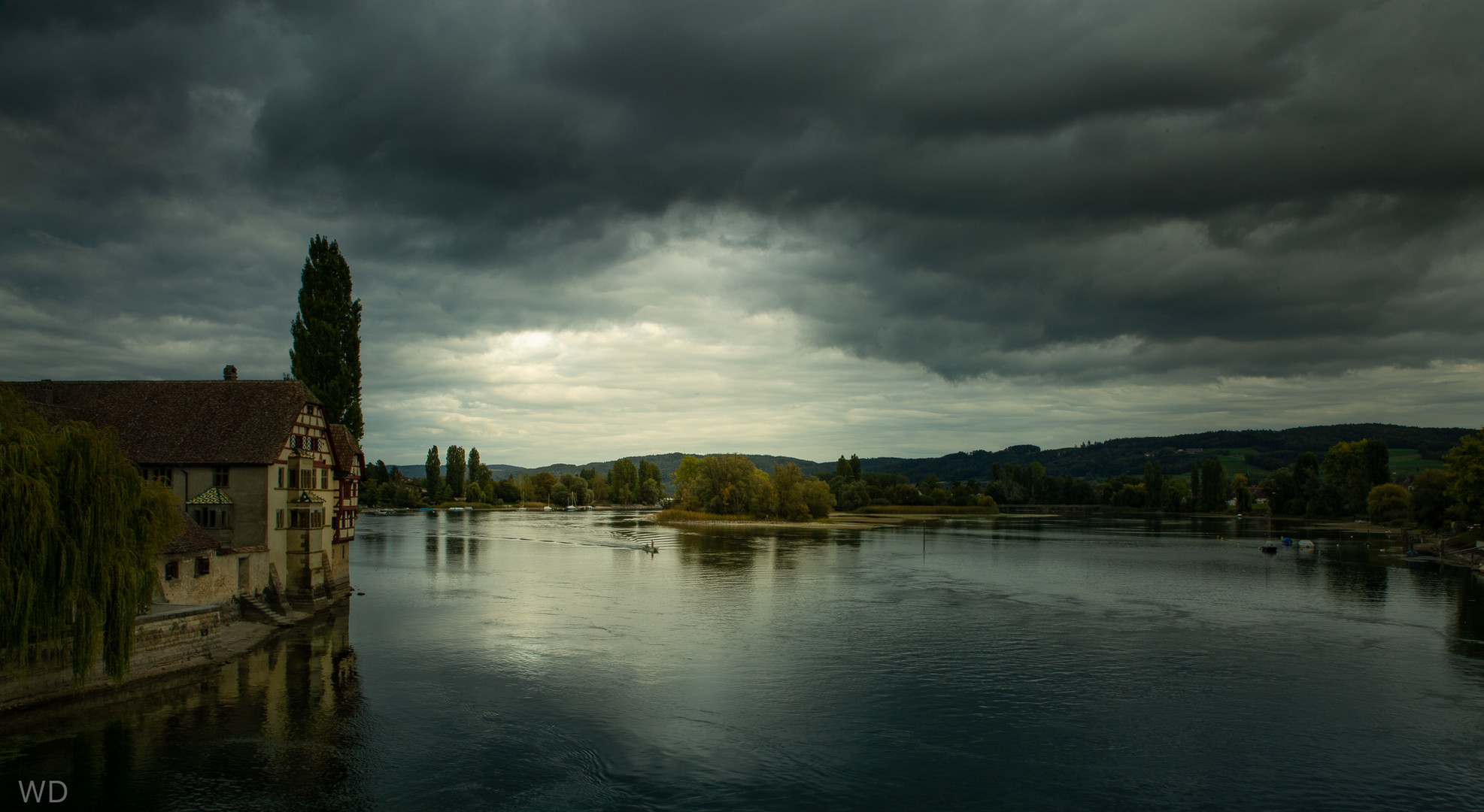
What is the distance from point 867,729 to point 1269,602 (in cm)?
3973

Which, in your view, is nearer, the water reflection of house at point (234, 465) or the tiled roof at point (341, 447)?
the water reflection of house at point (234, 465)

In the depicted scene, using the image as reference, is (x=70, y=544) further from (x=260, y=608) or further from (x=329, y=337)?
(x=329, y=337)

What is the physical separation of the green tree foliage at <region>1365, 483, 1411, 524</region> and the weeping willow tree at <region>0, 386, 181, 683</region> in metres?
145

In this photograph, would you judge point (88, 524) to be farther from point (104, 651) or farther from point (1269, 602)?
point (1269, 602)

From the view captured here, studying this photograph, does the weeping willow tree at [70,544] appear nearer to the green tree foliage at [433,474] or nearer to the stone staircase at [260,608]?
the stone staircase at [260,608]

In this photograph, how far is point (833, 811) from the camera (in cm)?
1862

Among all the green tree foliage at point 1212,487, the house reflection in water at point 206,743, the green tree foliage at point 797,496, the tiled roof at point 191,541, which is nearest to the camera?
the house reflection in water at point 206,743

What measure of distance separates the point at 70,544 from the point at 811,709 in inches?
880

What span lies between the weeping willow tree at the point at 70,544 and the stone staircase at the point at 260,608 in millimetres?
11752

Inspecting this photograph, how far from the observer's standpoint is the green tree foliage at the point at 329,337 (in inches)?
2026

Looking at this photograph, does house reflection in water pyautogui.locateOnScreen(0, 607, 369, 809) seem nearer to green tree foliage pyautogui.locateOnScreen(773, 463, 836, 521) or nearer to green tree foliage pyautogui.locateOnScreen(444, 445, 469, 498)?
green tree foliage pyautogui.locateOnScreen(773, 463, 836, 521)

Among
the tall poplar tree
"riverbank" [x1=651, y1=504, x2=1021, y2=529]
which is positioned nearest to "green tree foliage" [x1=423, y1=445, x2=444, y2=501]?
the tall poplar tree

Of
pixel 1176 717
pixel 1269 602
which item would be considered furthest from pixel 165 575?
pixel 1269 602

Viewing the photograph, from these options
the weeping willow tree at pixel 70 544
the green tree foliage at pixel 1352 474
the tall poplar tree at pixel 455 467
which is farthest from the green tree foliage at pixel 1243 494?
the weeping willow tree at pixel 70 544
